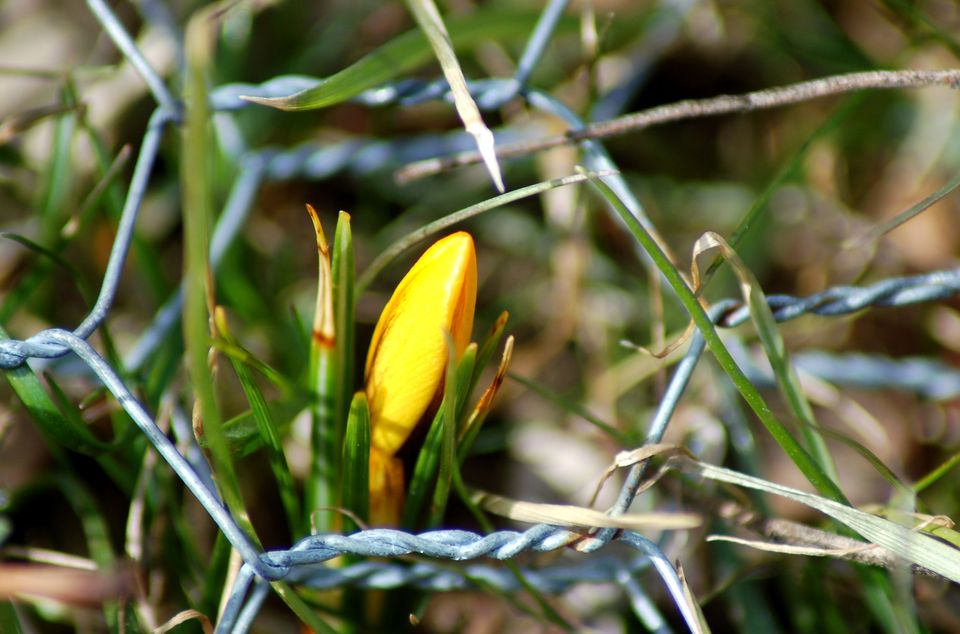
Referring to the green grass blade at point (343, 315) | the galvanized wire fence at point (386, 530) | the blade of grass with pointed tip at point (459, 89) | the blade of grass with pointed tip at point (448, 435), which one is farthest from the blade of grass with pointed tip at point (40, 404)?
the blade of grass with pointed tip at point (459, 89)

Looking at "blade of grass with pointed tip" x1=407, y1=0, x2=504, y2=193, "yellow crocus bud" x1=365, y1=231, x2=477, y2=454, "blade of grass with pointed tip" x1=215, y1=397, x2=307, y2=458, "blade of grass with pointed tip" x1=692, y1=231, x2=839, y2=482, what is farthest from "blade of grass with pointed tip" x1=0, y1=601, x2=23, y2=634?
"blade of grass with pointed tip" x1=692, y1=231, x2=839, y2=482

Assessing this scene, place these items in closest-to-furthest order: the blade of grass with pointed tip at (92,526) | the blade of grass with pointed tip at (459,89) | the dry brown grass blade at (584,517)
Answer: the dry brown grass blade at (584,517) → the blade of grass with pointed tip at (459,89) → the blade of grass with pointed tip at (92,526)

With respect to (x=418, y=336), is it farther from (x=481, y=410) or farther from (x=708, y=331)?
(x=708, y=331)

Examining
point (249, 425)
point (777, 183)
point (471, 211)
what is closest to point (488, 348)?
point (471, 211)

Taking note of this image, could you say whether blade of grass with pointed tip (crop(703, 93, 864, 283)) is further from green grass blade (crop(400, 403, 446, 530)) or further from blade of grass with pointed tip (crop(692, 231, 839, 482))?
green grass blade (crop(400, 403, 446, 530))

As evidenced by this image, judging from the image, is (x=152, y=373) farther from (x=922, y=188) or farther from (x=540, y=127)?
(x=922, y=188)

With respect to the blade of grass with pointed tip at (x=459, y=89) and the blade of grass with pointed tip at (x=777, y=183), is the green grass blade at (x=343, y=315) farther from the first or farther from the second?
the blade of grass with pointed tip at (x=777, y=183)
